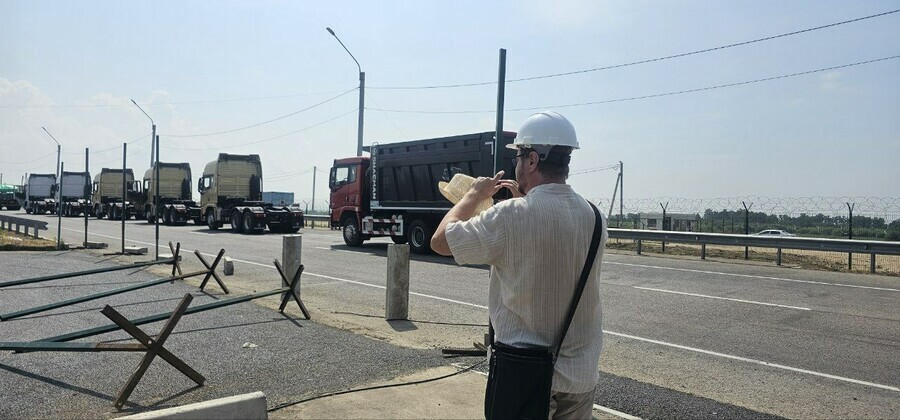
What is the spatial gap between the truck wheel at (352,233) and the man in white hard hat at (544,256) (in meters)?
17.9

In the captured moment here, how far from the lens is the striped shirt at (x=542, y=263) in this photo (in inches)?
91.8

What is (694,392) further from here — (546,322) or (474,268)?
(474,268)

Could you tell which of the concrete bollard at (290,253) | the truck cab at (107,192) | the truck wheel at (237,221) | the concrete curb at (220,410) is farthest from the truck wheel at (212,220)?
the concrete curb at (220,410)

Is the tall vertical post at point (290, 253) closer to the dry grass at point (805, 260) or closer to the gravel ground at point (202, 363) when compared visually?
the gravel ground at point (202, 363)

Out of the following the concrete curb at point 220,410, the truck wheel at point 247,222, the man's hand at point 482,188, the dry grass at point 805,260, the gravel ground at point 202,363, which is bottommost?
the gravel ground at point 202,363

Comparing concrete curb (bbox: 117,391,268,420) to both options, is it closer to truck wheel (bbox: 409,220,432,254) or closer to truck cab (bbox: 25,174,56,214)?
truck wheel (bbox: 409,220,432,254)

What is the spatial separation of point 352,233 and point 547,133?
718 inches

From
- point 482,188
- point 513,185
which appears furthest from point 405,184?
point 482,188

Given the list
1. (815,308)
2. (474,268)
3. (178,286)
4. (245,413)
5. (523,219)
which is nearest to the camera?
(523,219)

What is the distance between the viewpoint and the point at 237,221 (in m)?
28.5

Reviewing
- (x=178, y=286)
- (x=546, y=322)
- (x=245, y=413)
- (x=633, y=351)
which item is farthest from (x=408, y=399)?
(x=178, y=286)

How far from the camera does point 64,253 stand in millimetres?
16312

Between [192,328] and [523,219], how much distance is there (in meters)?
5.57

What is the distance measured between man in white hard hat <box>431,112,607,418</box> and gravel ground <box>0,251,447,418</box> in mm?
2545
